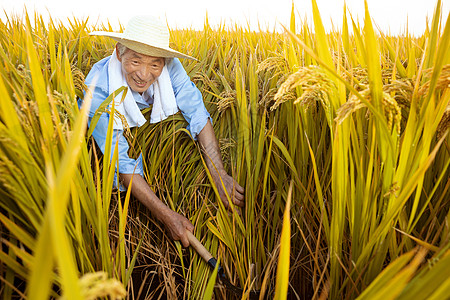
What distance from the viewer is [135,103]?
1.86 m

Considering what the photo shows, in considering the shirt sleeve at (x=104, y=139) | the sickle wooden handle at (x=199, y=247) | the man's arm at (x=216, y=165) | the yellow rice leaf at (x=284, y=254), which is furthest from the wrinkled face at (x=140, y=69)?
the yellow rice leaf at (x=284, y=254)

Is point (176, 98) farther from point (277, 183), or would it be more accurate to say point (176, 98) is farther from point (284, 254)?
point (284, 254)

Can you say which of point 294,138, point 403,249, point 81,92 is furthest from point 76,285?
point 81,92

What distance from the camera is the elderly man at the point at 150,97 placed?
5.50ft

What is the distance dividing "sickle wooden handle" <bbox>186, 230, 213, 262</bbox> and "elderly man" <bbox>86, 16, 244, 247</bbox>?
26 mm

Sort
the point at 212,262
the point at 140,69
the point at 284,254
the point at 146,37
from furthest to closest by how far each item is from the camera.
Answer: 1. the point at 140,69
2. the point at 146,37
3. the point at 212,262
4. the point at 284,254

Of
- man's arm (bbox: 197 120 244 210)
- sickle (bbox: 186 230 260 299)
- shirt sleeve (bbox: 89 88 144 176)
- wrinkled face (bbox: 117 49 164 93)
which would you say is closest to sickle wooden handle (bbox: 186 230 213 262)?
sickle (bbox: 186 230 260 299)

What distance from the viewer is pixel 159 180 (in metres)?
1.90

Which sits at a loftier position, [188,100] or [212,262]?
[188,100]

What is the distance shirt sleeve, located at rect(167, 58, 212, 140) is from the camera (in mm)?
1996

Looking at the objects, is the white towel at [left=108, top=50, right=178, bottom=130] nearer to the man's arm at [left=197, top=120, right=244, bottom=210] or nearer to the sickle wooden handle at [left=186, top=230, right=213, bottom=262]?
the man's arm at [left=197, top=120, right=244, bottom=210]

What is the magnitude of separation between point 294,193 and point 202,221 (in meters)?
0.56

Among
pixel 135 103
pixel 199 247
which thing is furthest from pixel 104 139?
pixel 199 247

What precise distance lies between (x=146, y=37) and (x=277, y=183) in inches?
42.4
